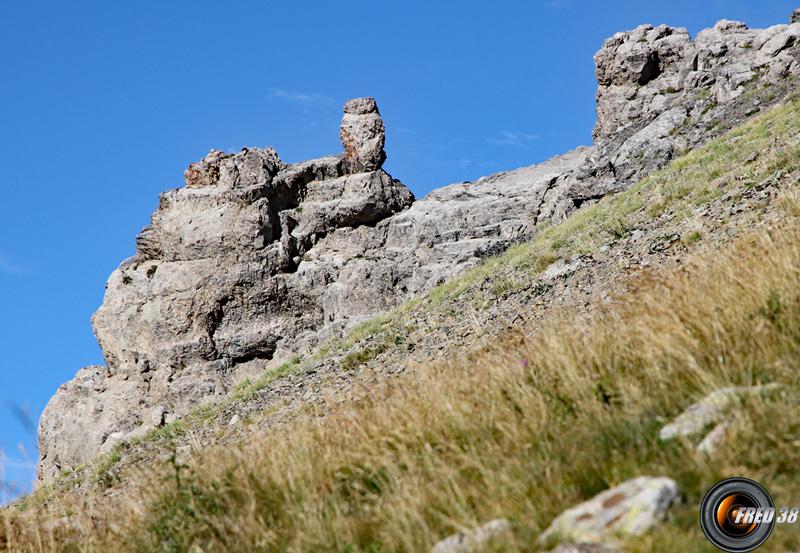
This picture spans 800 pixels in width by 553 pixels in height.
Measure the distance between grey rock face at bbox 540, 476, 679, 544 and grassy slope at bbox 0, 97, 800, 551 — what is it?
99mm

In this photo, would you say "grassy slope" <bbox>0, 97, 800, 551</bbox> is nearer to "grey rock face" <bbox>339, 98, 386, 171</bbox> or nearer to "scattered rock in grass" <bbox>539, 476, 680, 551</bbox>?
"scattered rock in grass" <bbox>539, 476, 680, 551</bbox>

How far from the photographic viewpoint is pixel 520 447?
15.4 ft

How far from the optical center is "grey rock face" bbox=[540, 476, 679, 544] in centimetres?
339

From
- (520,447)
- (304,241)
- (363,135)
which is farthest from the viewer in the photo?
(363,135)

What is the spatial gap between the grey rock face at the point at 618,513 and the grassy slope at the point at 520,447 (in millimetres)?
99

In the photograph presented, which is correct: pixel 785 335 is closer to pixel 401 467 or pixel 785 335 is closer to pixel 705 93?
pixel 401 467

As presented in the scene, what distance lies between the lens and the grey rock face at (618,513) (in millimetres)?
3387

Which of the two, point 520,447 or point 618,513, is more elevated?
point 520,447

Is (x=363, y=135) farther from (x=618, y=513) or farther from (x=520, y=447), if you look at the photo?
(x=618, y=513)

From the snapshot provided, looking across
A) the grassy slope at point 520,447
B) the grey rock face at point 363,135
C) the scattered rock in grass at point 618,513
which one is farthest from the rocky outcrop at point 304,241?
the scattered rock in grass at point 618,513

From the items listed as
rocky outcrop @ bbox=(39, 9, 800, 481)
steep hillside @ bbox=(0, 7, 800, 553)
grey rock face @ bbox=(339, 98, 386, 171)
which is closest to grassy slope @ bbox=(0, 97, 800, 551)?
steep hillside @ bbox=(0, 7, 800, 553)

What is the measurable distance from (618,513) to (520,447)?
1210 mm

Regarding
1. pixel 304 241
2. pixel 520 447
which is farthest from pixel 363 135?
pixel 520 447

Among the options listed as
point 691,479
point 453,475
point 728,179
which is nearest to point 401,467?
point 453,475
